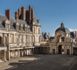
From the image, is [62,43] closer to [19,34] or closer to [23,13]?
[19,34]

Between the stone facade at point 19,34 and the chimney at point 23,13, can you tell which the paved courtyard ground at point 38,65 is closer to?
the stone facade at point 19,34

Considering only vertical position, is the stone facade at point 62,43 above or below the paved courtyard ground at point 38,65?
above

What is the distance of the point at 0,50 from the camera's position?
3269 cm

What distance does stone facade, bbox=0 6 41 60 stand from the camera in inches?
1409

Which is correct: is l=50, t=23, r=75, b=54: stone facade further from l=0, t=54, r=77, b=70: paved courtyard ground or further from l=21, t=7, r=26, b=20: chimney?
l=0, t=54, r=77, b=70: paved courtyard ground

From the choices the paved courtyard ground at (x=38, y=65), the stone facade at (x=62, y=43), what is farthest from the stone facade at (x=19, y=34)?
the stone facade at (x=62, y=43)

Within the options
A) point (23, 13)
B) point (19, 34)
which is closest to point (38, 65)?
point (19, 34)

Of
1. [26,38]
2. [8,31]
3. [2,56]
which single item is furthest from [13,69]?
[26,38]

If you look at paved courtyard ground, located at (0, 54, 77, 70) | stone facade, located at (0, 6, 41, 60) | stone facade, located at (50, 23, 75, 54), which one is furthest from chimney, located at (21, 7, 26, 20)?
paved courtyard ground, located at (0, 54, 77, 70)

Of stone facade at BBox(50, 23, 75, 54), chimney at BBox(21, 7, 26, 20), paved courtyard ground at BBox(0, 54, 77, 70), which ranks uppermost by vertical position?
chimney at BBox(21, 7, 26, 20)

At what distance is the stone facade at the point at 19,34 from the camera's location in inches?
1409

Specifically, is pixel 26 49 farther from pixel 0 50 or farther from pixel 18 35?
pixel 0 50

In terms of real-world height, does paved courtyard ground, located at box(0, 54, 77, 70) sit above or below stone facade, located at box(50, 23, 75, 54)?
below

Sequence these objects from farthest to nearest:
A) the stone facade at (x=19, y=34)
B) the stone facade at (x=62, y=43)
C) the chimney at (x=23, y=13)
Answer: the chimney at (x=23, y=13)
the stone facade at (x=62, y=43)
the stone facade at (x=19, y=34)
